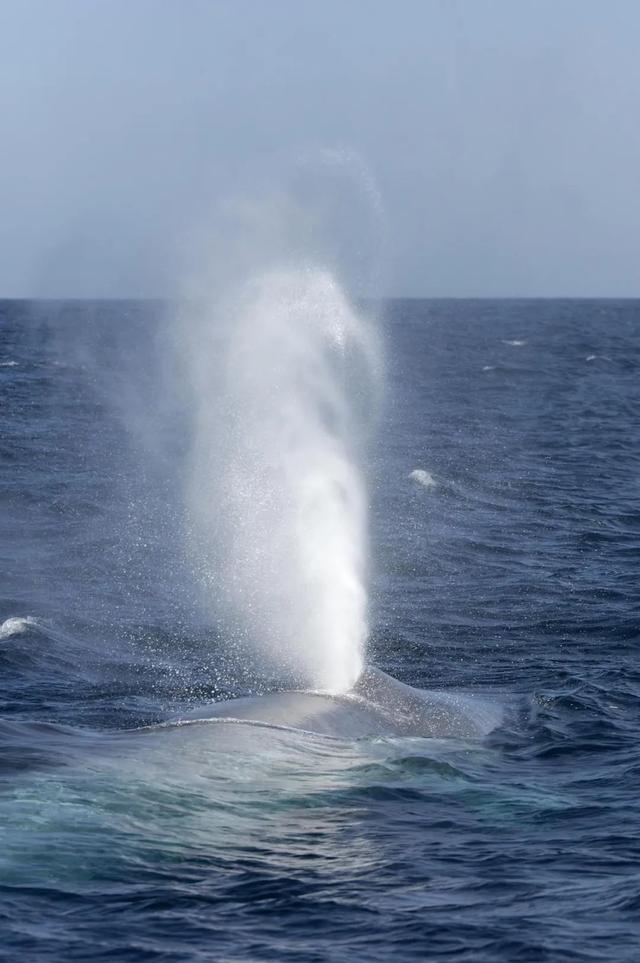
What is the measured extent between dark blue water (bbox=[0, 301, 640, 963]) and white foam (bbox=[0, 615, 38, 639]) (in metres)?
0.07

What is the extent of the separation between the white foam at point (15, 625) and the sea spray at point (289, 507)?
364 centimetres

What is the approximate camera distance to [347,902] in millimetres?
12805

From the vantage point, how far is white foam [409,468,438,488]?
1631 inches

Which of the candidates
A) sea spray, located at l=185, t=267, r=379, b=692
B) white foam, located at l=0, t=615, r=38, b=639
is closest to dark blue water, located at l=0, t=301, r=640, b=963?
white foam, located at l=0, t=615, r=38, b=639

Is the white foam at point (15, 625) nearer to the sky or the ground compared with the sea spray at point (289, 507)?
nearer to the ground

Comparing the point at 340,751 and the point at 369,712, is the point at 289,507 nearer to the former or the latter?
the point at 369,712

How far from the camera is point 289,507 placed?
28.4 m

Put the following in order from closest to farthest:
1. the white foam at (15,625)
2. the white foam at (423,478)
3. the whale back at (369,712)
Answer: the whale back at (369,712)
the white foam at (15,625)
the white foam at (423,478)

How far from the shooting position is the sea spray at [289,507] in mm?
23953

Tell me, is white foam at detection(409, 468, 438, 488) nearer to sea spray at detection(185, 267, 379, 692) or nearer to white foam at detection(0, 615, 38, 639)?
sea spray at detection(185, 267, 379, 692)

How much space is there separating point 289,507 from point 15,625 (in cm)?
626

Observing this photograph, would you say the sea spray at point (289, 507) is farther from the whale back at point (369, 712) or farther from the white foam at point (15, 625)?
the white foam at point (15, 625)

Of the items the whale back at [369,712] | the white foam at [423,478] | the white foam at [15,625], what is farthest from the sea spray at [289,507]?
the white foam at [15,625]

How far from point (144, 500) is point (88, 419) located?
728 inches
